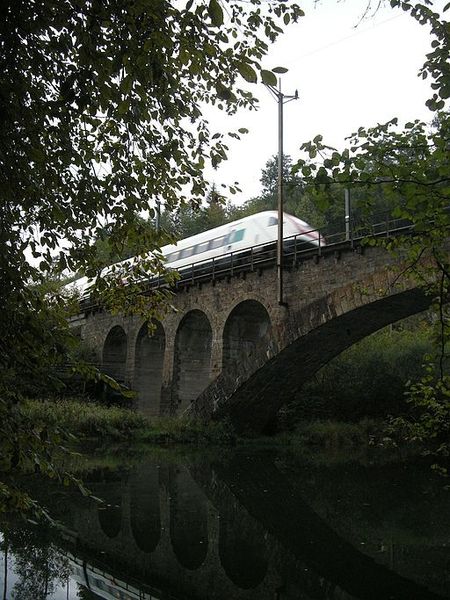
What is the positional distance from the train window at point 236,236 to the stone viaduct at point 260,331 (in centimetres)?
240

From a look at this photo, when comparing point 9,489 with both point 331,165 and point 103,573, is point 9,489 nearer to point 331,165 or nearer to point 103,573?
point 331,165

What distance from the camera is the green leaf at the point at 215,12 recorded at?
7.77 ft

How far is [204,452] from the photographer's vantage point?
54.9ft

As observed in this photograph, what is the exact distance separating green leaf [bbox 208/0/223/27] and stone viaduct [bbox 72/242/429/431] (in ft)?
35.2

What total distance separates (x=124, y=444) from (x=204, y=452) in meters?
2.64

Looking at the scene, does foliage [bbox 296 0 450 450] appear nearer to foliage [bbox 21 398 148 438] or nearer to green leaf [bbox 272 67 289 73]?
green leaf [bbox 272 67 289 73]

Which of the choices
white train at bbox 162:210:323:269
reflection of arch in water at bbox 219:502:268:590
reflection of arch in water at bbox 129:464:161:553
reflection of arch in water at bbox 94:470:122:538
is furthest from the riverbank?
reflection of arch in water at bbox 219:502:268:590

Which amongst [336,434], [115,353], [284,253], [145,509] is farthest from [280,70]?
[115,353]

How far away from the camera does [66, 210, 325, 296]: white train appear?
20.3m

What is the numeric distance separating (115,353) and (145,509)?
21.5m

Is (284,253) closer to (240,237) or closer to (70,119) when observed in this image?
(240,237)

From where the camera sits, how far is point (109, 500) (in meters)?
8.79

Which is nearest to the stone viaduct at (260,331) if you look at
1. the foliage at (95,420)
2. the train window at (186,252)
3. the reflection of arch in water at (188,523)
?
the foliage at (95,420)

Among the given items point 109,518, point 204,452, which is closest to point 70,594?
point 109,518
